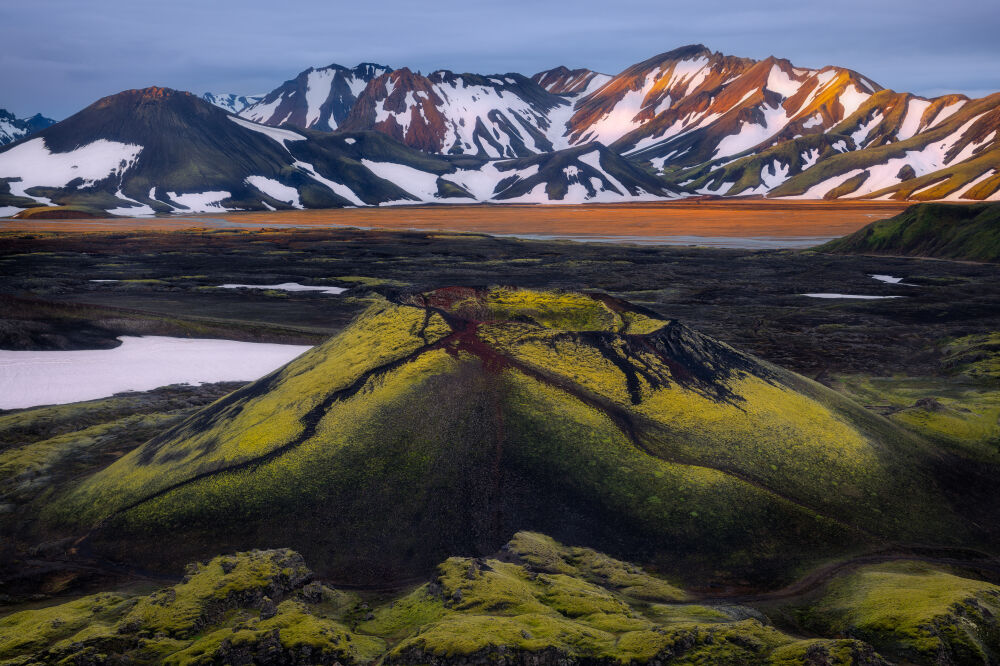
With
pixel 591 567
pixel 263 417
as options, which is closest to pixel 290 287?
pixel 263 417

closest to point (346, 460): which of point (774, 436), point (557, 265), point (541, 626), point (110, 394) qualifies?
point (541, 626)

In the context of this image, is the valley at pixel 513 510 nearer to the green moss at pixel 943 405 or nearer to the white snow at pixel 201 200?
the green moss at pixel 943 405

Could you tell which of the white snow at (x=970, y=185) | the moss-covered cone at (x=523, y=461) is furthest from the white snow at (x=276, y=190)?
the moss-covered cone at (x=523, y=461)

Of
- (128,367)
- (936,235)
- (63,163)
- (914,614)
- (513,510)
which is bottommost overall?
(128,367)

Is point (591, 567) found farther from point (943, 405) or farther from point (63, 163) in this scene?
point (63, 163)

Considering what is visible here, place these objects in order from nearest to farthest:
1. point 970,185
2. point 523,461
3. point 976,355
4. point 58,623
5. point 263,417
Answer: point 58,623 < point 523,461 < point 263,417 < point 976,355 < point 970,185

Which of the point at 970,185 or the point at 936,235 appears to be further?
the point at 970,185
